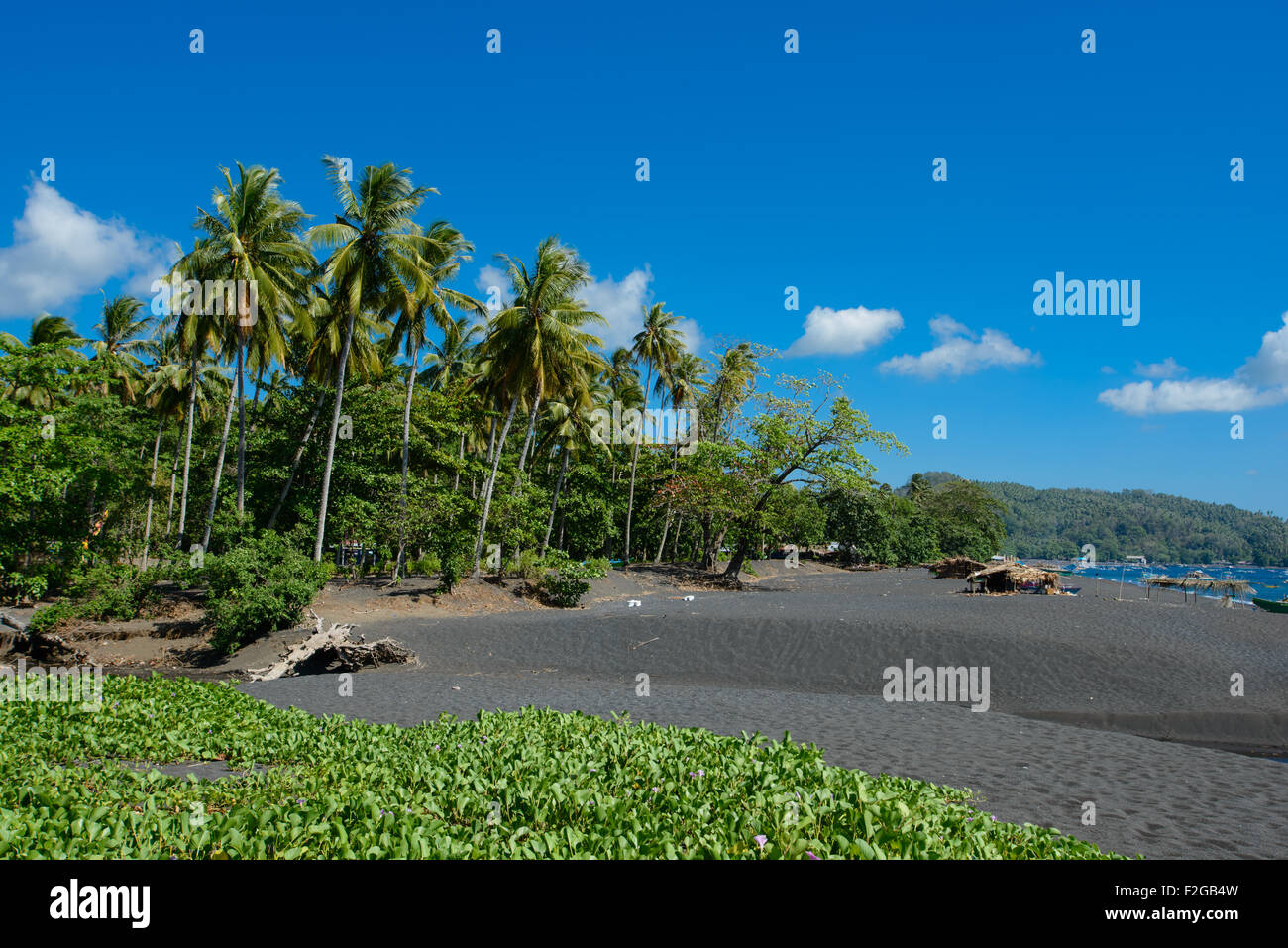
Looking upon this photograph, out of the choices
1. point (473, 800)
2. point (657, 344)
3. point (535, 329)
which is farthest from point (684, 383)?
point (473, 800)

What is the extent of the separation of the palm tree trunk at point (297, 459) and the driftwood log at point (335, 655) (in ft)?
42.1

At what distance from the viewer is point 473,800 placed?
5.11m

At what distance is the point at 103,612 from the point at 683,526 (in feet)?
136

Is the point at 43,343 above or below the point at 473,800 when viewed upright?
above

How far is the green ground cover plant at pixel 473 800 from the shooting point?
4.11 m

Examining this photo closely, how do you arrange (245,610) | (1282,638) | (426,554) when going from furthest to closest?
(426,554), (1282,638), (245,610)

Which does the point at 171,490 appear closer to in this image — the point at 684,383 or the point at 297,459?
the point at 297,459

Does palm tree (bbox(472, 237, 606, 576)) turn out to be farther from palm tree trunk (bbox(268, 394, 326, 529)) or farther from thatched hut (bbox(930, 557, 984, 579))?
thatched hut (bbox(930, 557, 984, 579))

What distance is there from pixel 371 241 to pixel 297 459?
10.1 meters

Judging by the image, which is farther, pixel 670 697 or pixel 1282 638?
pixel 1282 638

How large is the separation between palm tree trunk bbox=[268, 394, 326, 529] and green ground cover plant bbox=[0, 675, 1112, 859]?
70.0ft

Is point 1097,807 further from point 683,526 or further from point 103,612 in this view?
point 683,526

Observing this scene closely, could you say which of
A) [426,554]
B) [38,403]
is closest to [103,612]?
[38,403]
